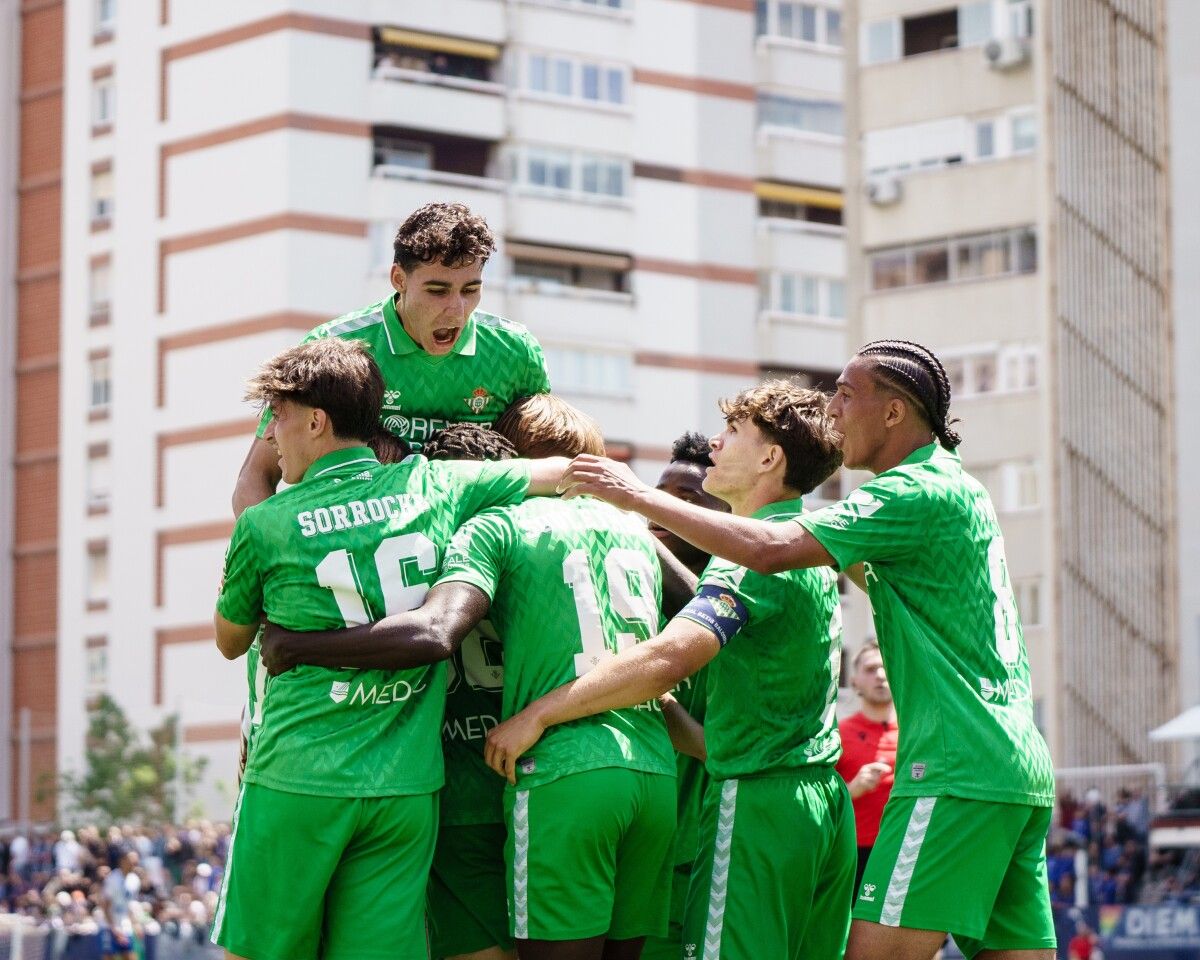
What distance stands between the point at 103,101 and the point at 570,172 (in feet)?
45.9

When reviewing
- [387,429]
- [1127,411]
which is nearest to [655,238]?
[1127,411]

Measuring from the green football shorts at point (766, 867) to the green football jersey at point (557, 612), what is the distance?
1.14ft

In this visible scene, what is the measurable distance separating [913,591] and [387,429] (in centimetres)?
207

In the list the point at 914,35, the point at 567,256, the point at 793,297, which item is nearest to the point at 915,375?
the point at 914,35

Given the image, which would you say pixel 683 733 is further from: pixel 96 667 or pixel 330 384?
pixel 96 667

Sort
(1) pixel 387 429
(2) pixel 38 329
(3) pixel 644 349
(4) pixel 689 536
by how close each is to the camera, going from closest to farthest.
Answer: (4) pixel 689 536 < (1) pixel 387 429 < (3) pixel 644 349 < (2) pixel 38 329

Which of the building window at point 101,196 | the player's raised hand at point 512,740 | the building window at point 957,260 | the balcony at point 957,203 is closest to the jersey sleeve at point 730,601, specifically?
the player's raised hand at point 512,740

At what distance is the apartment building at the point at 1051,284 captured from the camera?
172 feet

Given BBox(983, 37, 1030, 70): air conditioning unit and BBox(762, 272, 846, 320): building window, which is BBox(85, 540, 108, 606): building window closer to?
BBox(762, 272, 846, 320): building window

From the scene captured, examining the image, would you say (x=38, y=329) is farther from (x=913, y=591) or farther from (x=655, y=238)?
(x=913, y=591)

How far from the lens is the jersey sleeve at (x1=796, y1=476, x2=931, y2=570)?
7.52 meters

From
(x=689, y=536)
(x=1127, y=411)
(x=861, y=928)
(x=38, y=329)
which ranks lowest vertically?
(x=861, y=928)

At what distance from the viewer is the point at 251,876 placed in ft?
24.6

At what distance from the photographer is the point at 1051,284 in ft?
180
